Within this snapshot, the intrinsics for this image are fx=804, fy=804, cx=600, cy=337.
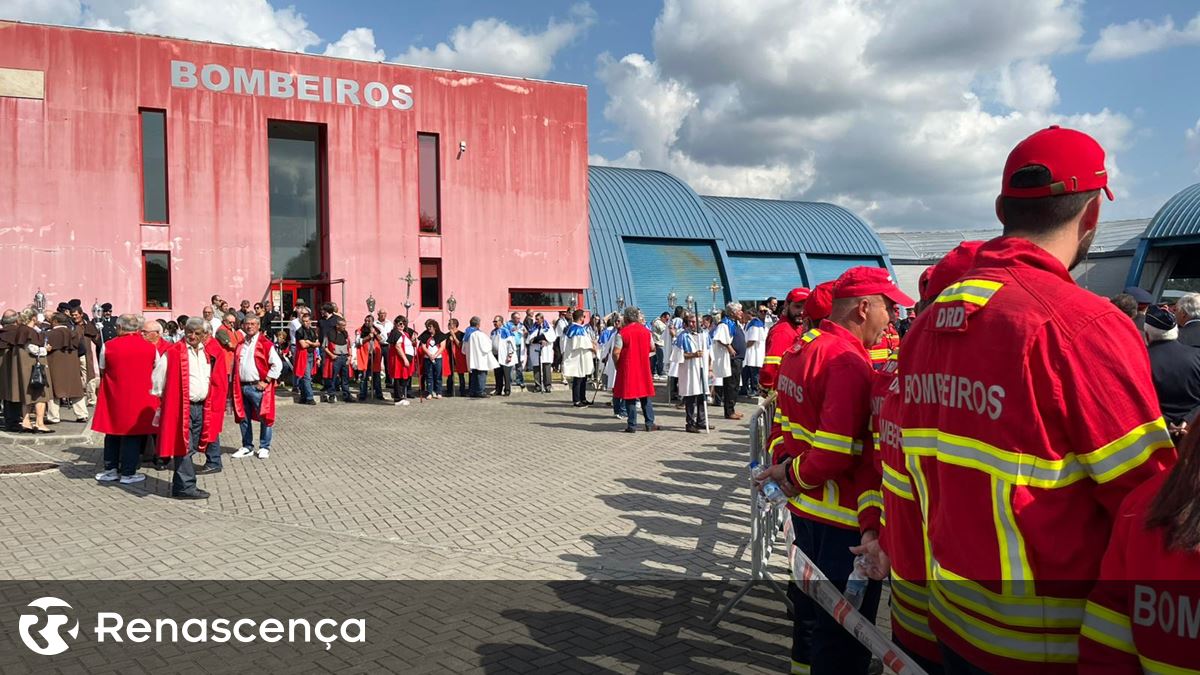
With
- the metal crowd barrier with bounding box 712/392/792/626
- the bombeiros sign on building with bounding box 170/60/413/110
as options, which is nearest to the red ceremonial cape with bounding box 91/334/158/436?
the metal crowd barrier with bounding box 712/392/792/626

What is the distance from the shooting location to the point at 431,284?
26141 millimetres

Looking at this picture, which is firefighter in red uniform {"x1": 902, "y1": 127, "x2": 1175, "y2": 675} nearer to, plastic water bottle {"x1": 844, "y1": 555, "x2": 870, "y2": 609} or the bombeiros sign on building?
plastic water bottle {"x1": 844, "y1": 555, "x2": 870, "y2": 609}

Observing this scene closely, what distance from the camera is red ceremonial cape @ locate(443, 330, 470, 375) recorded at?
19734mm

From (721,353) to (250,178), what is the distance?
15874 mm

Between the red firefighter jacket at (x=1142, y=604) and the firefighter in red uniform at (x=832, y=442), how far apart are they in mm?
1620

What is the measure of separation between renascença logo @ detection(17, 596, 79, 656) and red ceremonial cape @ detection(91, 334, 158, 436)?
3879 millimetres

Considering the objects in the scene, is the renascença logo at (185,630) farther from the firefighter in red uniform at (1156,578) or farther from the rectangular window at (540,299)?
the rectangular window at (540,299)

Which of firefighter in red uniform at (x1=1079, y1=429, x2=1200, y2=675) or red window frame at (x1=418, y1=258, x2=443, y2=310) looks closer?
firefighter in red uniform at (x1=1079, y1=429, x2=1200, y2=675)

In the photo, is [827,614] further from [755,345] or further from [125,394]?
[755,345]

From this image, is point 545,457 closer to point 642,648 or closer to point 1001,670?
point 642,648

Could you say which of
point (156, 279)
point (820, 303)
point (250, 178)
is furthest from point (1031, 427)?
point (250, 178)

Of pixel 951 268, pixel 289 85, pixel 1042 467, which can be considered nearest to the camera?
pixel 1042 467

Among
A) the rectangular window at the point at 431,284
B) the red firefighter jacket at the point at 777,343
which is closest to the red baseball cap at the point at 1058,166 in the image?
the red firefighter jacket at the point at 777,343

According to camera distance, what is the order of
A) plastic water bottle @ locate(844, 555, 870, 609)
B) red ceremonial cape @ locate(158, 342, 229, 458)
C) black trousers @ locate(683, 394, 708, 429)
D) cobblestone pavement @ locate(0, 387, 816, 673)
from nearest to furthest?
plastic water bottle @ locate(844, 555, 870, 609) < cobblestone pavement @ locate(0, 387, 816, 673) < red ceremonial cape @ locate(158, 342, 229, 458) < black trousers @ locate(683, 394, 708, 429)
